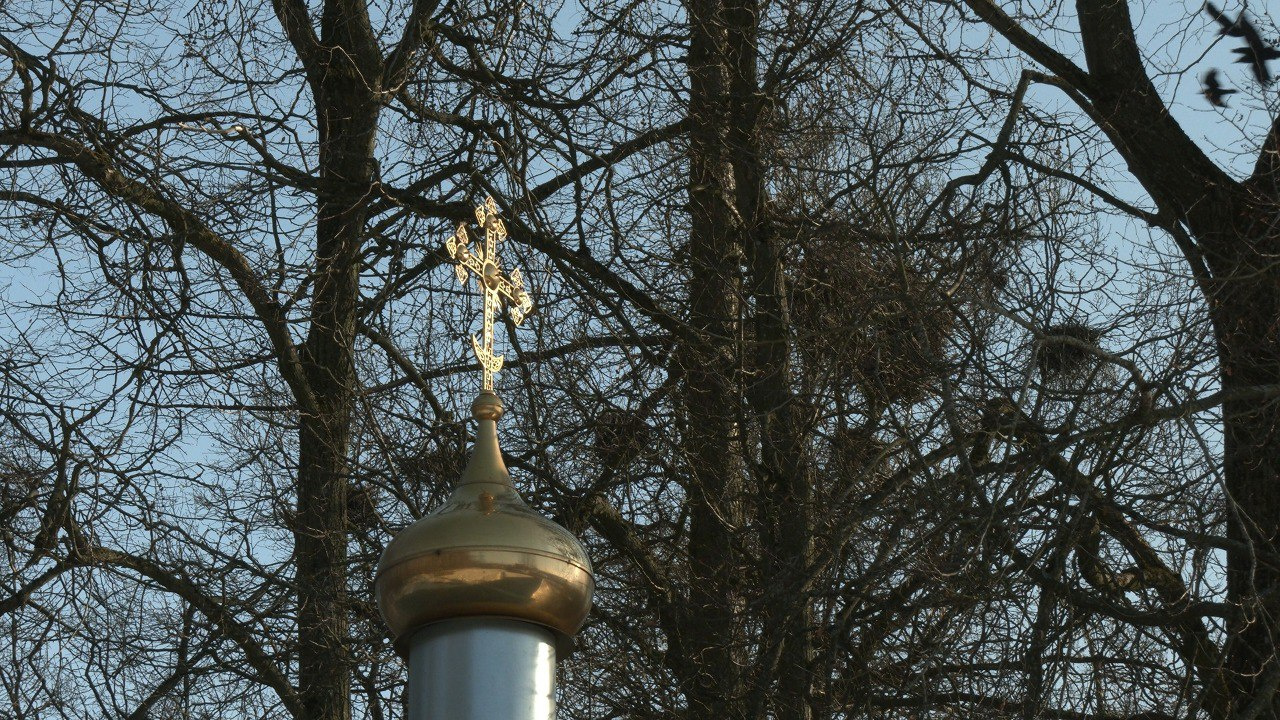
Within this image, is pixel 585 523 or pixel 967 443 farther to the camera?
pixel 585 523

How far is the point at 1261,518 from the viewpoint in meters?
8.65

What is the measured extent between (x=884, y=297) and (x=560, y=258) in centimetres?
183

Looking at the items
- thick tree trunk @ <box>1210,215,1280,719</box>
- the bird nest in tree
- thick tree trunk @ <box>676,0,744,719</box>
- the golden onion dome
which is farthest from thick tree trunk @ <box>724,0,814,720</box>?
the golden onion dome

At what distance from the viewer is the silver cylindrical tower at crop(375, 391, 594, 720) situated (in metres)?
5.30

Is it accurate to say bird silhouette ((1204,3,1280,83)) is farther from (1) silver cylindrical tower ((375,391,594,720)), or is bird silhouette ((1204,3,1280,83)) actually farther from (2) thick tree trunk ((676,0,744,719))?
(1) silver cylindrical tower ((375,391,594,720))

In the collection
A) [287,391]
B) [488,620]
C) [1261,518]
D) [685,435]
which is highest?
[287,391]

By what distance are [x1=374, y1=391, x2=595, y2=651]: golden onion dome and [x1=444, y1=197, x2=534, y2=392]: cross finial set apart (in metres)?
0.41

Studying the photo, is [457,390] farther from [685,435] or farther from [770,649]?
[770,649]

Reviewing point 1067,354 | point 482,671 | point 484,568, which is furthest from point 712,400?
point 482,671

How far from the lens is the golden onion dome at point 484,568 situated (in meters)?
5.55

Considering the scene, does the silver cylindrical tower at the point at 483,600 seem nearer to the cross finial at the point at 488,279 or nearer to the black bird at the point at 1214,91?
the cross finial at the point at 488,279

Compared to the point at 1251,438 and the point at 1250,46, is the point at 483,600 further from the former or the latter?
the point at 1250,46

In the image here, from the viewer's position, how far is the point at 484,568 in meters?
5.56

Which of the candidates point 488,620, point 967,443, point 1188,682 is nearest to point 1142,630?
point 1188,682
